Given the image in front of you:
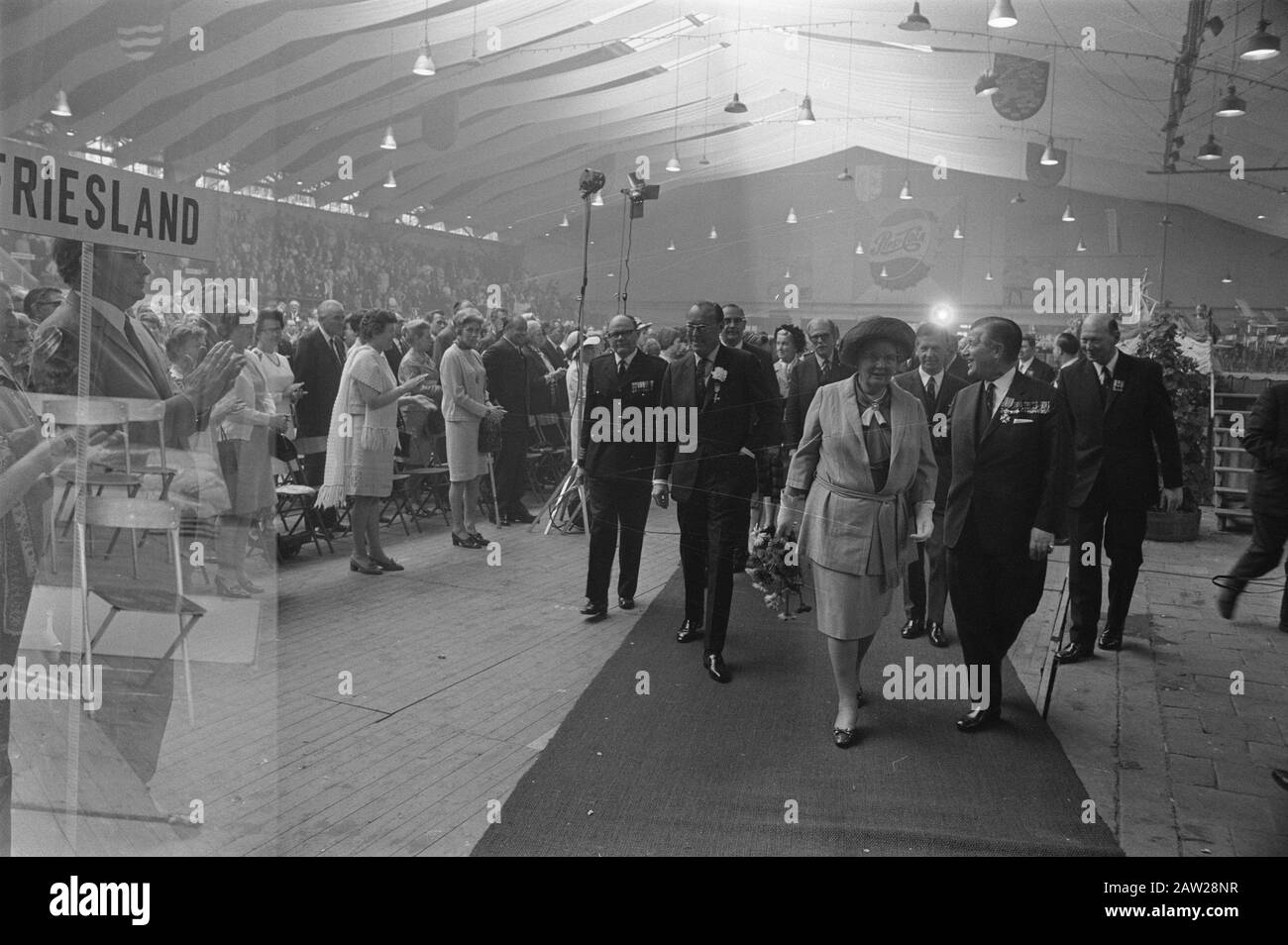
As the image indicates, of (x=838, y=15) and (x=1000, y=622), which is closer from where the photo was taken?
(x=1000, y=622)

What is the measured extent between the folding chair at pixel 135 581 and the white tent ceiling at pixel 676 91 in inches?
81.9

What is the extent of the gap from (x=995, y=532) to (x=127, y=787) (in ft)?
10.2

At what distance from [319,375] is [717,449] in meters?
2.93

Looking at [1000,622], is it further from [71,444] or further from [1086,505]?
[71,444]

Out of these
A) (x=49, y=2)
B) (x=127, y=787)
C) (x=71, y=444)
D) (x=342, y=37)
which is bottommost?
(x=127, y=787)

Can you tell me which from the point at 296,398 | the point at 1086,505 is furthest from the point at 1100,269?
the point at 296,398

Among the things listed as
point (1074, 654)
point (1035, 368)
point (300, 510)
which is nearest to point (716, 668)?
point (1074, 654)

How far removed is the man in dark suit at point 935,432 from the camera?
478cm

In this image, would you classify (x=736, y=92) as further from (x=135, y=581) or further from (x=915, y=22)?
(x=135, y=581)

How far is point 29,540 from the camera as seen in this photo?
2.08 metres

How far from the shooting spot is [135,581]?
112 inches

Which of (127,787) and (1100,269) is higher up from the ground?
(1100,269)

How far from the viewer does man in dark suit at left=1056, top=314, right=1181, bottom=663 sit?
452 centimetres

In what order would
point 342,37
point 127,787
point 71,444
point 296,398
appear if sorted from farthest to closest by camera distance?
point 296,398 < point 342,37 < point 127,787 < point 71,444
